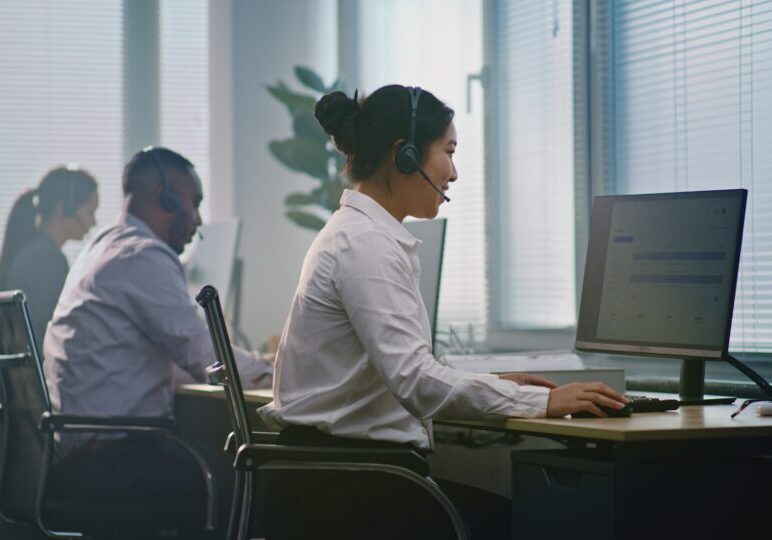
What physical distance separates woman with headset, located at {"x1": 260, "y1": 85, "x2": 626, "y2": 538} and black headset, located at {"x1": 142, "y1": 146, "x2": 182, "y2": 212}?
3.88 ft

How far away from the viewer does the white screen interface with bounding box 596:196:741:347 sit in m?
2.37

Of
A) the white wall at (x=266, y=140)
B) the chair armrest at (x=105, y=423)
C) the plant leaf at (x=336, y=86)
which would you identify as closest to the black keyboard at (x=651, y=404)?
the chair armrest at (x=105, y=423)

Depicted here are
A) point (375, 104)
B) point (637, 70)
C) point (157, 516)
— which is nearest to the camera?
point (375, 104)

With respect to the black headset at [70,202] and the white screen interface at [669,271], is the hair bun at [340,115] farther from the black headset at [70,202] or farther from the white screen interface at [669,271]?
the black headset at [70,202]

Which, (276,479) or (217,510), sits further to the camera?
(217,510)

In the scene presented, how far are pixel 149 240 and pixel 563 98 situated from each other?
1.49 metres

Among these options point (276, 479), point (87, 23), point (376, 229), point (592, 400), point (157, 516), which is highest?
point (87, 23)

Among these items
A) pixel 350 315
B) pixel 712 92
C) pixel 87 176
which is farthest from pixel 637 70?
pixel 87 176

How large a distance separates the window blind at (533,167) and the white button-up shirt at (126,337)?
4.34ft

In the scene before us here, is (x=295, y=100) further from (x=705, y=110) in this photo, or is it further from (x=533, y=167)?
(x=705, y=110)

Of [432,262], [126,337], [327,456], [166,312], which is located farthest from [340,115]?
[126,337]

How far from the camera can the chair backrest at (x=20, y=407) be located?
2.67 meters

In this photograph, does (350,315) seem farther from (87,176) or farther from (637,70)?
(87,176)

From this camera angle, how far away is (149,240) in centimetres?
299
